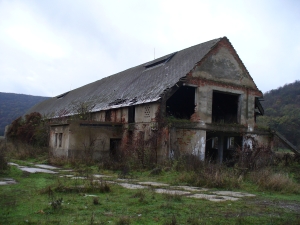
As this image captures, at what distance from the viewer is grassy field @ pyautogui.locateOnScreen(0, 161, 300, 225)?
5734 millimetres

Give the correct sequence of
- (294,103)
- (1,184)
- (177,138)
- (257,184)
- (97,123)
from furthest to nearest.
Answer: (294,103), (97,123), (177,138), (257,184), (1,184)

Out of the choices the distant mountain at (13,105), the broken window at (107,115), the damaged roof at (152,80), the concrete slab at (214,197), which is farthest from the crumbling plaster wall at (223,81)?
the distant mountain at (13,105)

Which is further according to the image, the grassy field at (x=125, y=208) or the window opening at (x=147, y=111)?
the window opening at (x=147, y=111)

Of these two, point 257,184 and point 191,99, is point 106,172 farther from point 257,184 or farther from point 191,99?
point 191,99

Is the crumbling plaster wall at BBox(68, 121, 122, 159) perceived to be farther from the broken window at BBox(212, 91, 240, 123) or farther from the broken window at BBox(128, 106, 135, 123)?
the broken window at BBox(212, 91, 240, 123)

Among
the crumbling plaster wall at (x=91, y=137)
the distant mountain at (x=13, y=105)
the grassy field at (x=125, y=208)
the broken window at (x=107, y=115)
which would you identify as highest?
the distant mountain at (x=13, y=105)

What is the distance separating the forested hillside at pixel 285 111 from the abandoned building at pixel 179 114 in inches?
680

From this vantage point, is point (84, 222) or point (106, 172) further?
point (106, 172)

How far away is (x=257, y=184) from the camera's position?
10859 mm

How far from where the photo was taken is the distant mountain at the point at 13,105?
7525 cm

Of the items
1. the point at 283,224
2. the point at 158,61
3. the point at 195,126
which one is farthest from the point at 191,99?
the point at 283,224

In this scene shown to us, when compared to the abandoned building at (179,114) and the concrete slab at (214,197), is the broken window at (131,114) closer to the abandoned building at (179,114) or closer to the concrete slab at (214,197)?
the abandoned building at (179,114)

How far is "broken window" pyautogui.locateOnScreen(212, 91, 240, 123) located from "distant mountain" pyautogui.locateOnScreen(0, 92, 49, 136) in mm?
56894

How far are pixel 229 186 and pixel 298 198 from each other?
197 cm
